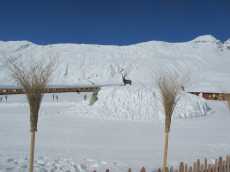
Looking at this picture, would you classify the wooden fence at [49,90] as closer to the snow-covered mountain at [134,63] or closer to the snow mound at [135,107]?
the snow-covered mountain at [134,63]

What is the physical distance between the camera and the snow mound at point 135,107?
11086 mm

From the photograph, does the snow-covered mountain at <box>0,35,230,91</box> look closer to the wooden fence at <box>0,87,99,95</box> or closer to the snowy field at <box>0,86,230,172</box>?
the wooden fence at <box>0,87,99,95</box>

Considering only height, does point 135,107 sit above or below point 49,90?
below

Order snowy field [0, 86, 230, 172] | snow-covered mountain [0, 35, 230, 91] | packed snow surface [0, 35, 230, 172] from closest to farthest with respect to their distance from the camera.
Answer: snowy field [0, 86, 230, 172] < packed snow surface [0, 35, 230, 172] < snow-covered mountain [0, 35, 230, 91]

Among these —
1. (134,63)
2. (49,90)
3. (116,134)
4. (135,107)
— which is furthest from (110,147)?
(134,63)

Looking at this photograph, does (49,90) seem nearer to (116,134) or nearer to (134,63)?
(116,134)

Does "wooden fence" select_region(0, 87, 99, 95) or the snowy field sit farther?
"wooden fence" select_region(0, 87, 99, 95)

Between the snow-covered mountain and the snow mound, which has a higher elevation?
the snow-covered mountain

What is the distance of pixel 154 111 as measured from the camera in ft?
36.9

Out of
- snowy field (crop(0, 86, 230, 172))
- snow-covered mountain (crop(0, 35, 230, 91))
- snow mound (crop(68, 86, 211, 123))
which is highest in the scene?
snow-covered mountain (crop(0, 35, 230, 91))

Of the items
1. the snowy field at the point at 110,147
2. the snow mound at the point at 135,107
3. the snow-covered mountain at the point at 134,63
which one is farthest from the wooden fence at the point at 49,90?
the snowy field at the point at 110,147

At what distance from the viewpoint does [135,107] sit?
11852mm

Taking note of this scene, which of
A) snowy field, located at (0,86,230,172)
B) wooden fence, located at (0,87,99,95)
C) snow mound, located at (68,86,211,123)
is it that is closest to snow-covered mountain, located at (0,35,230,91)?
wooden fence, located at (0,87,99,95)

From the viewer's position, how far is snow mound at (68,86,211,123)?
11086mm
